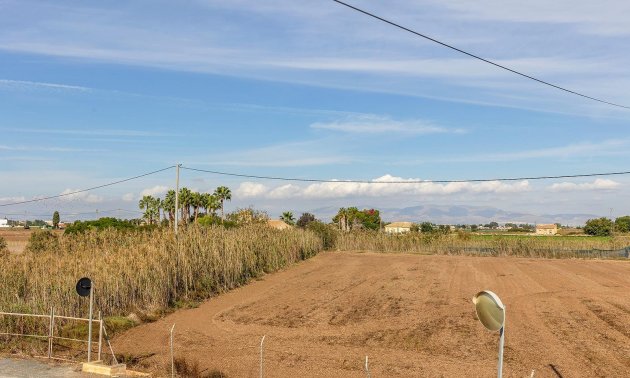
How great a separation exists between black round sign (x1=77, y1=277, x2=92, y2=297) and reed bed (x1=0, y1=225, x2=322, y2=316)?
6.58 meters

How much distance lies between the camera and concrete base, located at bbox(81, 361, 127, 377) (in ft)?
50.1

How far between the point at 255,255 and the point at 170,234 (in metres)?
7.18

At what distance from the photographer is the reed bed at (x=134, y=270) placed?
2206cm

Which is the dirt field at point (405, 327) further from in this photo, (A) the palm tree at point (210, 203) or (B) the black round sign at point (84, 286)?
(A) the palm tree at point (210, 203)

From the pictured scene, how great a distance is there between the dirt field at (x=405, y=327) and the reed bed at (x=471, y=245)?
1234 centimetres

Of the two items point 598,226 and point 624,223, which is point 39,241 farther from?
point 624,223

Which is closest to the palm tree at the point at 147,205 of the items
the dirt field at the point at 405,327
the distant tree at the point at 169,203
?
the distant tree at the point at 169,203

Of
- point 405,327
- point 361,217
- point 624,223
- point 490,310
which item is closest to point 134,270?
point 405,327

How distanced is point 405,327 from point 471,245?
108ft

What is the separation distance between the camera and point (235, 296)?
1187 inches

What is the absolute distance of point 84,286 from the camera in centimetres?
1525

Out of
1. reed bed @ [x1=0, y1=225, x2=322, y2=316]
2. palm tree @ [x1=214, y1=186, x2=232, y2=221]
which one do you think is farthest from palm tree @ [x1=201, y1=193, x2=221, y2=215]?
reed bed @ [x1=0, y1=225, x2=322, y2=316]

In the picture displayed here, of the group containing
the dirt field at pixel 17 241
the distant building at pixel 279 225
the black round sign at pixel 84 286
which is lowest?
the dirt field at pixel 17 241

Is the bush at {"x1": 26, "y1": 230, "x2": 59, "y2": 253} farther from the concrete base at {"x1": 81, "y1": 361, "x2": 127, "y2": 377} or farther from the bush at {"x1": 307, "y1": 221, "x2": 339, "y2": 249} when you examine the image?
the concrete base at {"x1": 81, "y1": 361, "x2": 127, "y2": 377}
